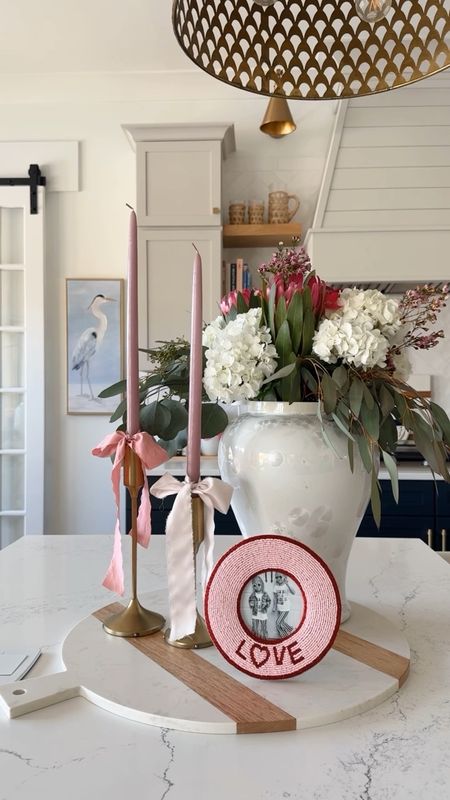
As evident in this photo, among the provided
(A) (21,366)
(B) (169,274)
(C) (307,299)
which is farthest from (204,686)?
(A) (21,366)

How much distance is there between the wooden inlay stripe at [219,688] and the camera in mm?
579

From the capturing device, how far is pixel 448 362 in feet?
10.4

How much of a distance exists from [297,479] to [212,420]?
0.46 feet

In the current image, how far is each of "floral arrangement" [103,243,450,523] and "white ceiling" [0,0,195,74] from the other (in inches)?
92.9

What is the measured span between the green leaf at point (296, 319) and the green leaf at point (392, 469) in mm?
176

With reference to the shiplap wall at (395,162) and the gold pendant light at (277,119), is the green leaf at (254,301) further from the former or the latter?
the gold pendant light at (277,119)

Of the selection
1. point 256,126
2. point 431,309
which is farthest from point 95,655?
point 256,126

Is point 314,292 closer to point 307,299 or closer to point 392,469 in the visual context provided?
point 307,299

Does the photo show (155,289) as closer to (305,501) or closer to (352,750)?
(305,501)

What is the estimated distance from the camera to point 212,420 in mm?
839

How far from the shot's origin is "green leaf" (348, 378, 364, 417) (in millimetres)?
744

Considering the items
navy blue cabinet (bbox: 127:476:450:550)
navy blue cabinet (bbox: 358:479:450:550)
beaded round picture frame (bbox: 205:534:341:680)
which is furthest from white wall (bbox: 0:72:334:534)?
beaded round picture frame (bbox: 205:534:341:680)

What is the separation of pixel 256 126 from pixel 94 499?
209 centimetres

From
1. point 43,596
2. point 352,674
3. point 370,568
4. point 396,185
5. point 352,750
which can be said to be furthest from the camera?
point 396,185
